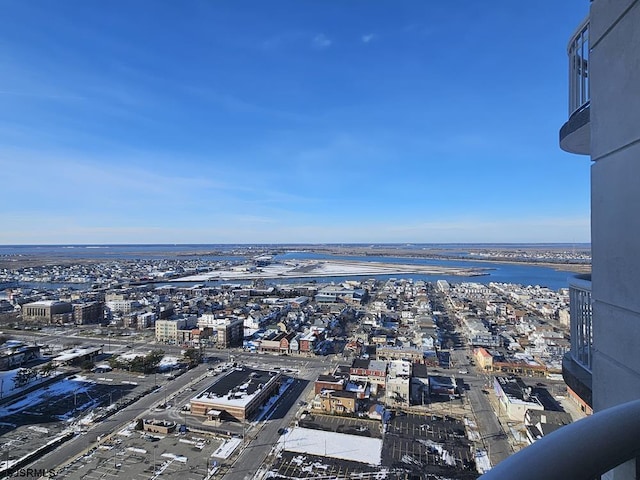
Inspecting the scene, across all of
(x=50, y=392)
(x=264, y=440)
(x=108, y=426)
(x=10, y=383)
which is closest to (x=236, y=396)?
(x=264, y=440)

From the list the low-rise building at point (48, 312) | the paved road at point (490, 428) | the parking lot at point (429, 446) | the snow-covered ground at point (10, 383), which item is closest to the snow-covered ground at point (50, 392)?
the snow-covered ground at point (10, 383)

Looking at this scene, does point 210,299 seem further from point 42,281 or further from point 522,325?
point 42,281

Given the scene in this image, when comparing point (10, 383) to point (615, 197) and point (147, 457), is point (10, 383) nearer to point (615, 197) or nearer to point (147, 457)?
point (147, 457)

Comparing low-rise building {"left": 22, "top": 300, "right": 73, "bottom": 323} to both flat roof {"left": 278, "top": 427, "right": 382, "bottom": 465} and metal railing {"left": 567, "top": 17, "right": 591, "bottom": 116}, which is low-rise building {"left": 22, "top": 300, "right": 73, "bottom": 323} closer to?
flat roof {"left": 278, "top": 427, "right": 382, "bottom": 465}

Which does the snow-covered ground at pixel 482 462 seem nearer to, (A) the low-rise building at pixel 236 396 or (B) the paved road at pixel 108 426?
(A) the low-rise building at pixel 236 396

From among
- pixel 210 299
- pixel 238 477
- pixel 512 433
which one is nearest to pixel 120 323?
pixel 210 299
